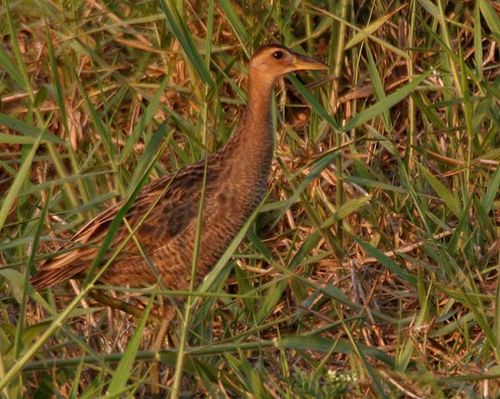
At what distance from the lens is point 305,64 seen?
5805 mm

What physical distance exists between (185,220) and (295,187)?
0.63 m

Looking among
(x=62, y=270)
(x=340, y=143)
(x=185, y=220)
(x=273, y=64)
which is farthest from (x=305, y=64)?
(x=62, y=270)

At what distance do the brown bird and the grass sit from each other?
0.43 feet

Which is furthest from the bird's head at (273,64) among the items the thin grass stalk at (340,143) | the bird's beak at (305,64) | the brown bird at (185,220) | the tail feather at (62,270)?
the tail feather at (62,270)

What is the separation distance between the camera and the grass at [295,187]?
173 inches

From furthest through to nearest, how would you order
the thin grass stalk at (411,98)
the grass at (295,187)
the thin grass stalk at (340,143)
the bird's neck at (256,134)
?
the thin grass stalk at (411,98)
the thin grass stalk at (340,143)
the bird's neck at (256,134)
the grass at (295,187)

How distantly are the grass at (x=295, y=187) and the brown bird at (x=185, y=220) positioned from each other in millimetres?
131

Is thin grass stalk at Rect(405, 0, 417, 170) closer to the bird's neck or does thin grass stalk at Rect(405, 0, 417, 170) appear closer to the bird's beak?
the bird's beak

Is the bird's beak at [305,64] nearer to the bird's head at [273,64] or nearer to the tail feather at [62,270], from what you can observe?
the bird's head at [273,64]

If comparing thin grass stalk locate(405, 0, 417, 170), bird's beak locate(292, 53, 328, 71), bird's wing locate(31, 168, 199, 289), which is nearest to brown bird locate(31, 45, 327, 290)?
bird's wing locate(31, 168, 199, 289)

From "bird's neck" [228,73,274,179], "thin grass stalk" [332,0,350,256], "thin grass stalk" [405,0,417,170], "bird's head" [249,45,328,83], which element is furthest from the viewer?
"thin grass stalk" [405,0,417,170]

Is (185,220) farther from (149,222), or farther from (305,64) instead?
(305,64)

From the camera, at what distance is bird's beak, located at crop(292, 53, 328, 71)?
580 cm

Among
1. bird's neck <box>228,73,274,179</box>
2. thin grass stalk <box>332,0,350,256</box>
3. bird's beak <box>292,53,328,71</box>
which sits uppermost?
bird's beak <box>292,53,328,71</box>
